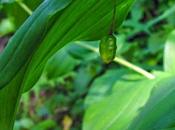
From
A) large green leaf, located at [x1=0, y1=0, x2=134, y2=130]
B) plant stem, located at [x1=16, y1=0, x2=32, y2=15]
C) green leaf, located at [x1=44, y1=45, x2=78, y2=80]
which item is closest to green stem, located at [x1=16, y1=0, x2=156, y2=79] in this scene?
plant stem, located at [x1=16, y1=0, x2=32, y2=15]

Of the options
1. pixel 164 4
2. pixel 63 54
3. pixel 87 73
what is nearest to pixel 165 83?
pixel 63 54

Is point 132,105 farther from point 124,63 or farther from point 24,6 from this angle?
point 24,6

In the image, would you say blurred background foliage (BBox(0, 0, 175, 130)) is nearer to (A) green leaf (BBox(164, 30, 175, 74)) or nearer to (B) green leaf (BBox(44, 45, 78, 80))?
(B) green leaf (BBox(44, 45, 78, 80))

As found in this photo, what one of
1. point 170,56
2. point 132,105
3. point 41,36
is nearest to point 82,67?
point 170,56

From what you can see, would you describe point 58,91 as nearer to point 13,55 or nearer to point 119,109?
point 119,109

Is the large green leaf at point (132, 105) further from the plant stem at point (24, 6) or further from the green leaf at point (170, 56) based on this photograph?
the plant stem at point (24, 6)

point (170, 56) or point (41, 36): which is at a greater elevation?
point (41, 36)

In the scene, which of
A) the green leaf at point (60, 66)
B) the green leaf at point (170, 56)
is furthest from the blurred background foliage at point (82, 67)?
the green leaf at point (170, 56)
